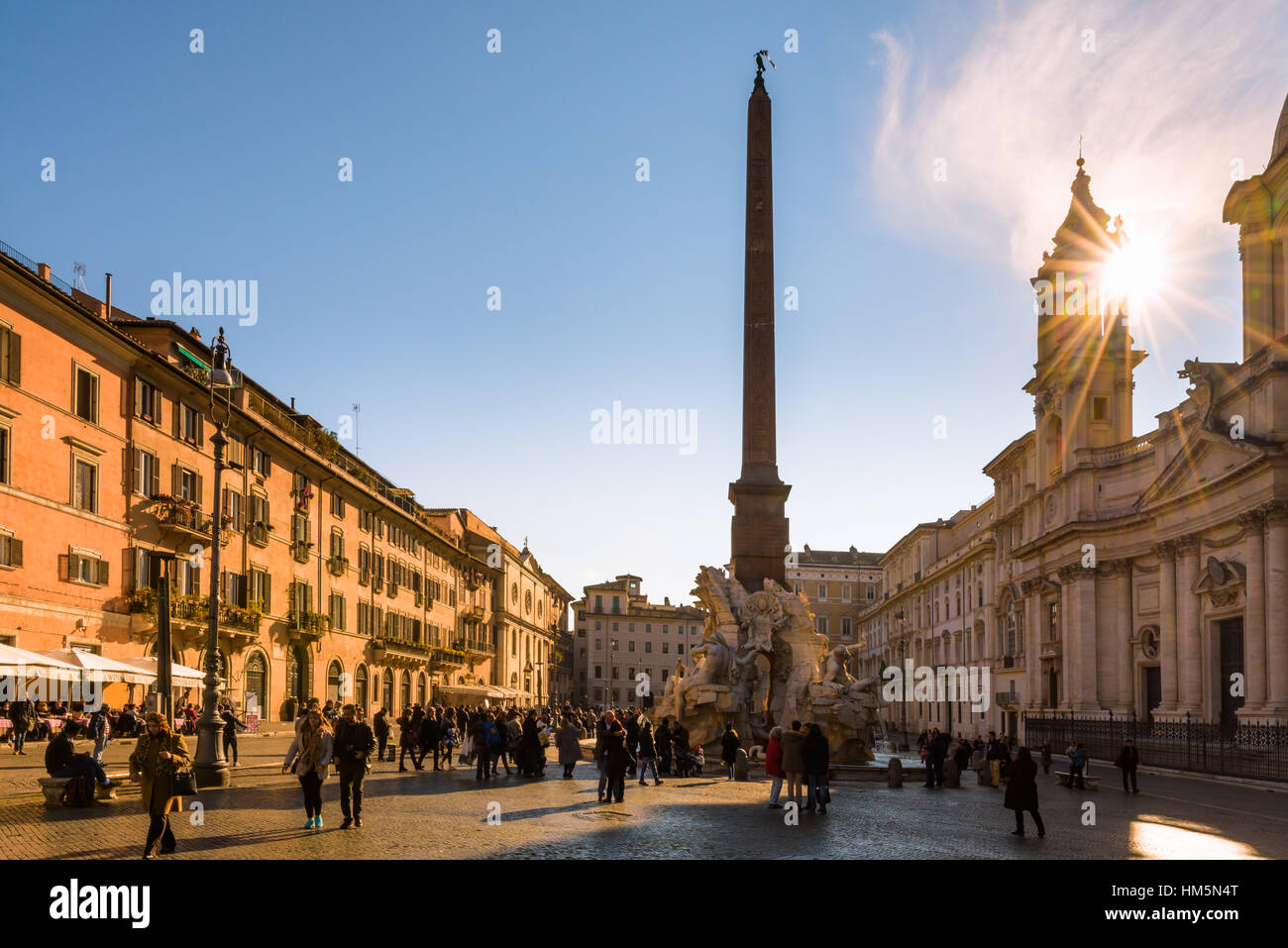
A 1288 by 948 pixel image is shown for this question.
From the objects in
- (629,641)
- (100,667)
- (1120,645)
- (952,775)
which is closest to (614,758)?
(952,775)

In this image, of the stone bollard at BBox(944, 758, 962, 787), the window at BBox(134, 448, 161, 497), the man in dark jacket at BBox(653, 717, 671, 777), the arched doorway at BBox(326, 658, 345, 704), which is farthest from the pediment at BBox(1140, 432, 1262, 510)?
the arched doorway at BBox(326, 658, 345, 704)

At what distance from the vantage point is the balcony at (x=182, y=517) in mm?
33625

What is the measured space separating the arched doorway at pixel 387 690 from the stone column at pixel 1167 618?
3338cm

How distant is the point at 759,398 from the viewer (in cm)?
3164

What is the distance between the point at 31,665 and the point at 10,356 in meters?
9.49

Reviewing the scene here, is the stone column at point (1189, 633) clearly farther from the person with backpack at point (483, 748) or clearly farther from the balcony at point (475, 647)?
the balcony at point (475, 647)

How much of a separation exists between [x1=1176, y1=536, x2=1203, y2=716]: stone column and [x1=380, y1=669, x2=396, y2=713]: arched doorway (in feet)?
111

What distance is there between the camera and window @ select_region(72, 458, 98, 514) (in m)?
29.8

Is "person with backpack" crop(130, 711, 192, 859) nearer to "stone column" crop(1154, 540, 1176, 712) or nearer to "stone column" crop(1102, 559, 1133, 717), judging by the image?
"stone column" crop(1154, 540, 1176, 712)

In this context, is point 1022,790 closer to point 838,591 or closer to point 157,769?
point 157,769

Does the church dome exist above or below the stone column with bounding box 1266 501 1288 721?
above
